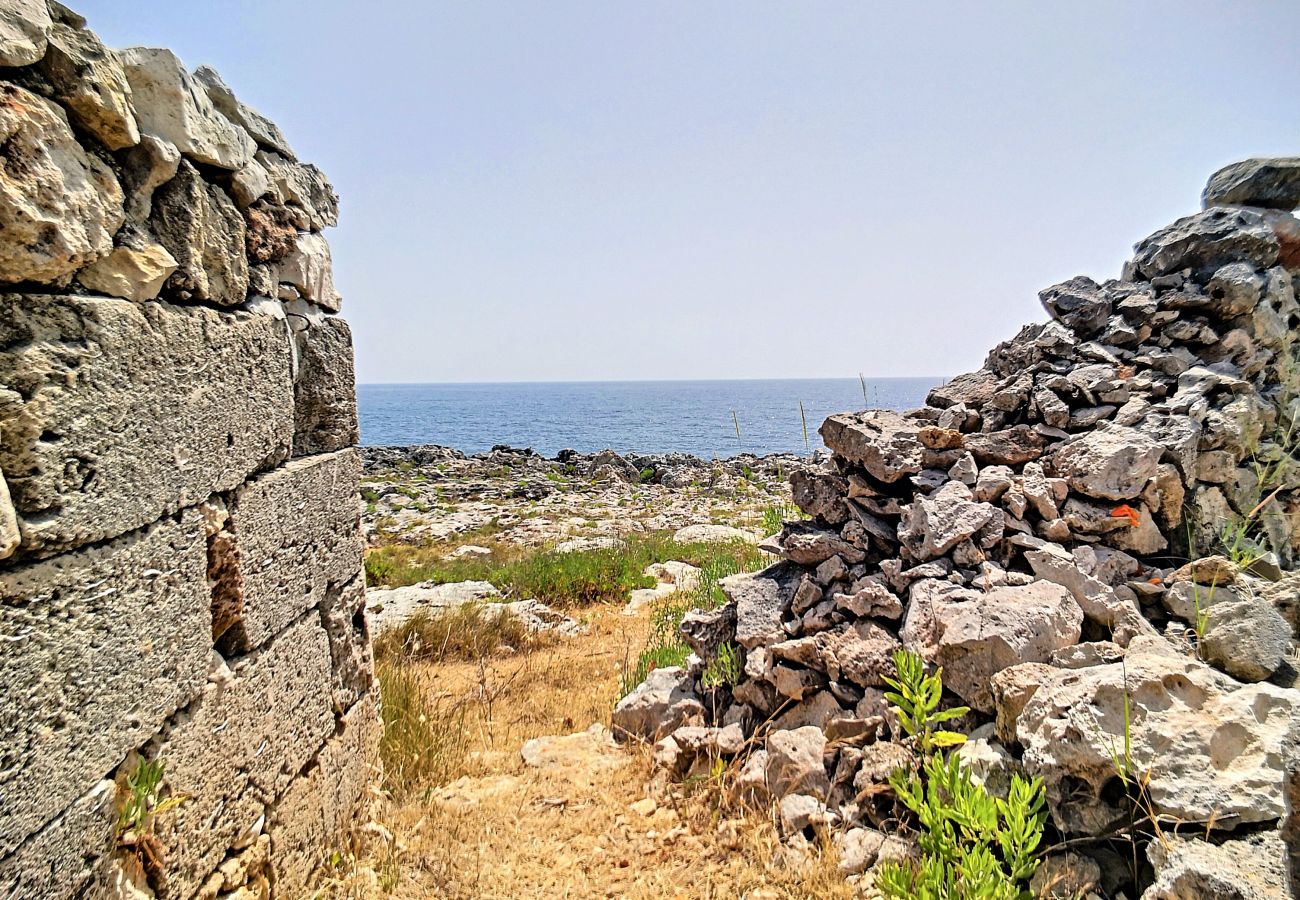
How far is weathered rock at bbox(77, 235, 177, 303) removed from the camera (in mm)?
2062

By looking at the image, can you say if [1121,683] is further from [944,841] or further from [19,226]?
[19,226]

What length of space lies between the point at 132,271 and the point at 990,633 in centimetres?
393

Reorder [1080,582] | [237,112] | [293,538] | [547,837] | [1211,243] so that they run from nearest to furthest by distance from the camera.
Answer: [237,112] → [293,538] → [547,837] → [1080,582] → [1211,243]

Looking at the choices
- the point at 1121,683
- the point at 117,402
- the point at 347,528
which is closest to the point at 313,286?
the point at 347,528

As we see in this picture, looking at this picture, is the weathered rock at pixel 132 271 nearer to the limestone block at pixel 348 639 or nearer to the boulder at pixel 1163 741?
the limestone block at pixel 348 639

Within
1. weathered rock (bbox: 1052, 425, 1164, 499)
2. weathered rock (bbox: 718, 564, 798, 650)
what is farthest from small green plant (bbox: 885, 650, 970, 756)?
weathered rock (bbox: 1052, 425, 1164, 499)

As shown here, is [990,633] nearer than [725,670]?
Yes

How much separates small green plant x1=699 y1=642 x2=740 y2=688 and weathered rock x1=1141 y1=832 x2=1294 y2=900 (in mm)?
2555

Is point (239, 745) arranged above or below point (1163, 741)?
below

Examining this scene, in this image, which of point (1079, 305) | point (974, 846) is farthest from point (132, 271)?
point (1079, 305)

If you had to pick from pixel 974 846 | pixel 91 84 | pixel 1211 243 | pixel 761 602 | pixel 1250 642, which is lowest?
pixel 974 846

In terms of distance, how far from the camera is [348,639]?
3.74 meters

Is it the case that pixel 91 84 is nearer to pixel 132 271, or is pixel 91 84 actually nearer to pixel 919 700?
pixel 132 271

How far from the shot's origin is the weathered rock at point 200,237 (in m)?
2.38
